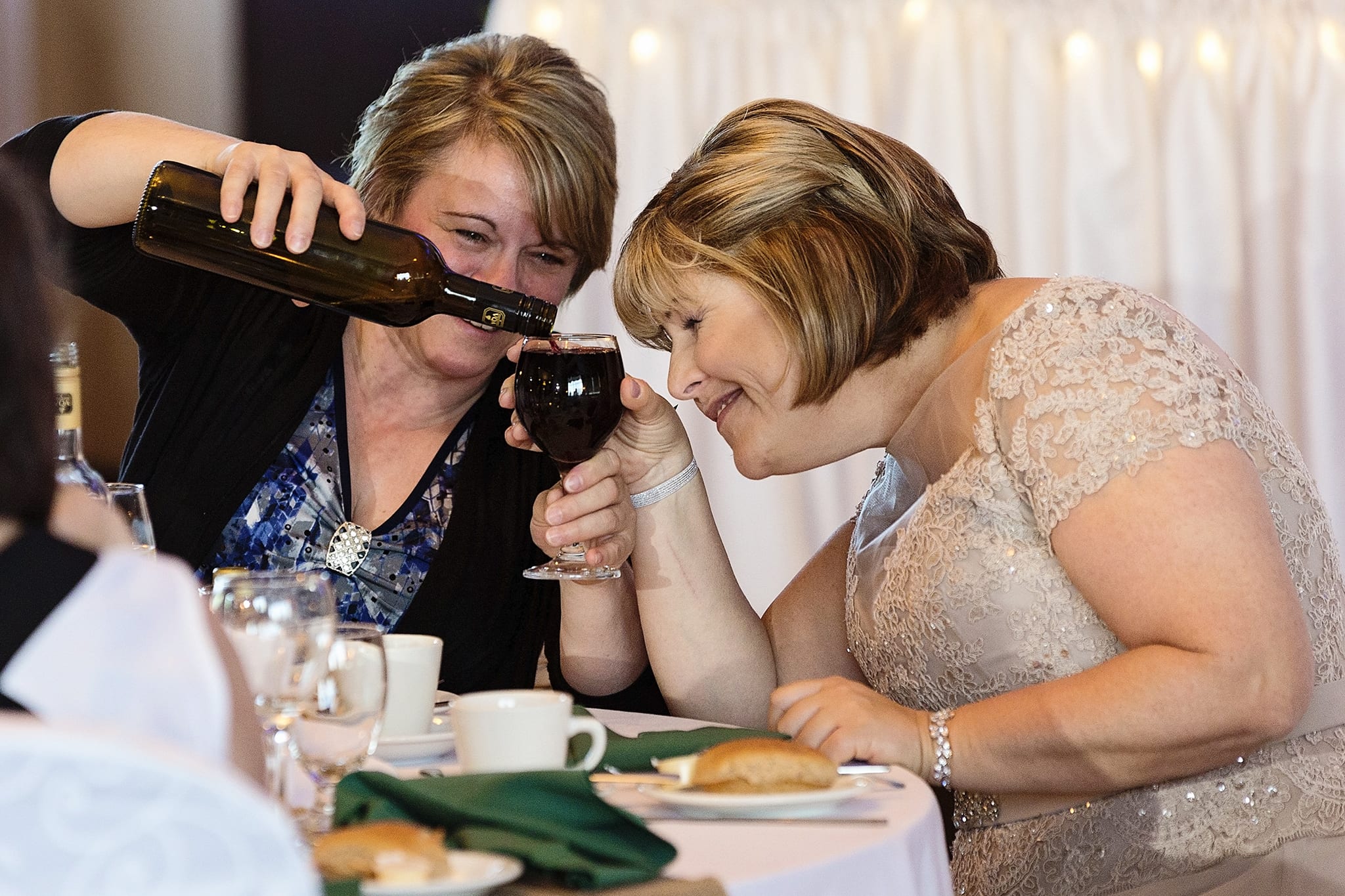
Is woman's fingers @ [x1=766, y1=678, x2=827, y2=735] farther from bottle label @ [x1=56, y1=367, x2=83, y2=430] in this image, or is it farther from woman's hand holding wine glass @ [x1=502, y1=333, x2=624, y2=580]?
bottle label @ [x1=56, y1=367, x2=83, y2=430]

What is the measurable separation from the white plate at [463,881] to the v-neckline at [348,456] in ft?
3.62

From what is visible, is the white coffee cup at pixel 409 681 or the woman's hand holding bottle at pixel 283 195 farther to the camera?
the woman's hand holding bottle at pixel 283 195

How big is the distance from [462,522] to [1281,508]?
1.04 metres

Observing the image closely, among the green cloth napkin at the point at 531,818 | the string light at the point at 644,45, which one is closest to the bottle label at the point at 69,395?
the green cloth napkin at the point at 531,818

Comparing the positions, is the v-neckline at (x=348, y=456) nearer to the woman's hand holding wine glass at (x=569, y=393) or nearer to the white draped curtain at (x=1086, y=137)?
the woman's hand holding wine glass at (x=569, y=393)

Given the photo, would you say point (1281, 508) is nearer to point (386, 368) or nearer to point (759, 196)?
point (759, 196)

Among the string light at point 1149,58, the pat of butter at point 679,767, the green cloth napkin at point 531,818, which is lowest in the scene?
the pat of butter at point 679,767

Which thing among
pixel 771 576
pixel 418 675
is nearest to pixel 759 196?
pixel 418 675

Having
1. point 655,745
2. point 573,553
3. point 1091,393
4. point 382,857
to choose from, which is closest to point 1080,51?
point 1091,393

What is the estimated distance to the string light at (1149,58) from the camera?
332cm

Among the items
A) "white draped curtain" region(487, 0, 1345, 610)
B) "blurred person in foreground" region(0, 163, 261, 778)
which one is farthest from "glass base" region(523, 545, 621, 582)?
"white draped curtain" region(487, 0, 1345, 610)

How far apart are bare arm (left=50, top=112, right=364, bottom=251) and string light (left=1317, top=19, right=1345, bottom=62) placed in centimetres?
279

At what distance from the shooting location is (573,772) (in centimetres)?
87

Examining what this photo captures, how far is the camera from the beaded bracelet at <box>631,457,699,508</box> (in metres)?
1.75
